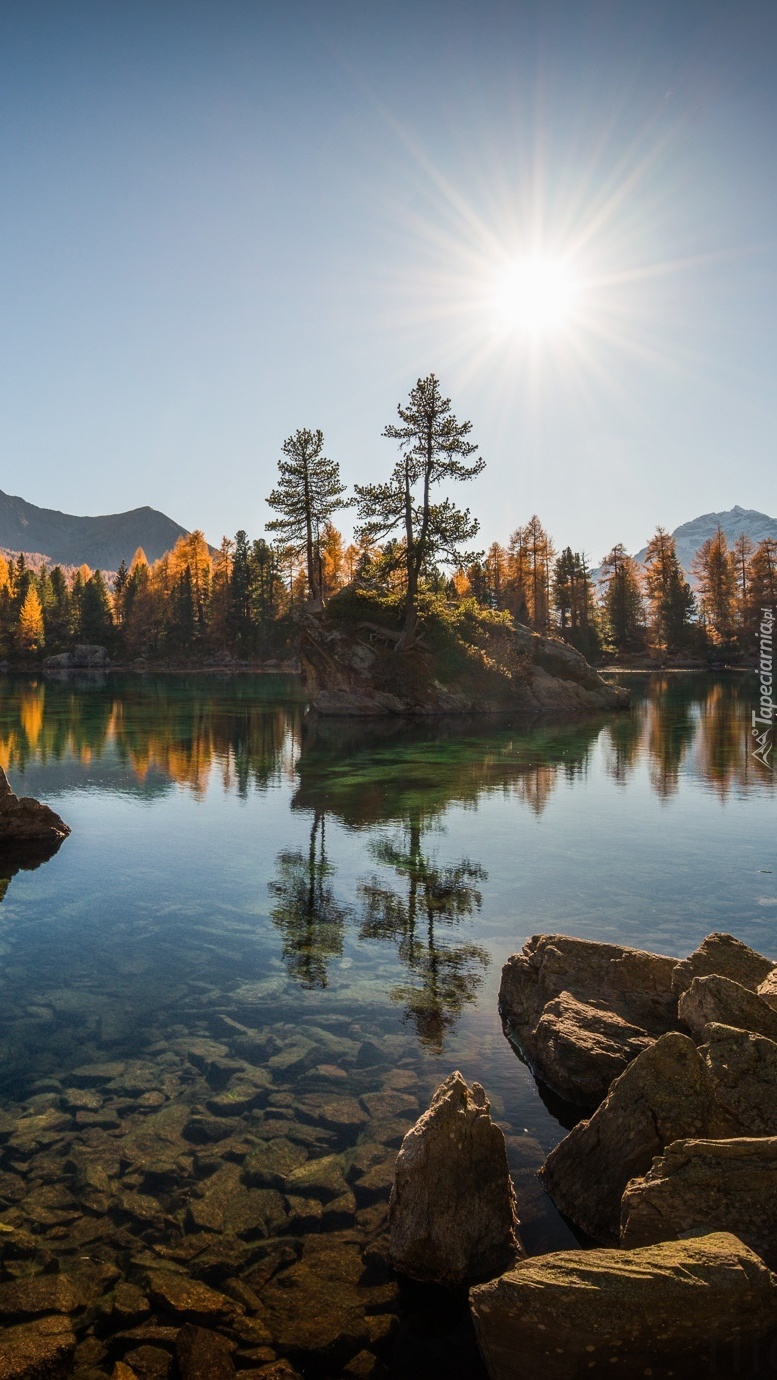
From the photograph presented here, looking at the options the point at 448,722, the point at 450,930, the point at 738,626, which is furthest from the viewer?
the point at 738,626

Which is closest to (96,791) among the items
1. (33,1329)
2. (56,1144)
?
(56,1144)

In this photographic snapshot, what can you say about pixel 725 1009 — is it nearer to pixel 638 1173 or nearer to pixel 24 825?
pixel 638 1173

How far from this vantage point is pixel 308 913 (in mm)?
14500

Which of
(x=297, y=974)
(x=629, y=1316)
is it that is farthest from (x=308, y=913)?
(x=629, y=1316)

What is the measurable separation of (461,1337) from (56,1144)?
4.21 meters

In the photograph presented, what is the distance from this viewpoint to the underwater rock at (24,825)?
19.5 meters

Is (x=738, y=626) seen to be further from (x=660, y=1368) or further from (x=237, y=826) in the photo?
(x=660, y=1368)

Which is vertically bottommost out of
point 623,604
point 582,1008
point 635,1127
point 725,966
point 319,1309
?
point 319,1309

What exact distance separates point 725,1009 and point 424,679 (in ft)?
154

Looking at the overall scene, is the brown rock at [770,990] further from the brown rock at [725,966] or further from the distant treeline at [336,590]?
the distant treeline at [336,590]

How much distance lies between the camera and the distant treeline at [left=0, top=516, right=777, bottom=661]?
104750mm

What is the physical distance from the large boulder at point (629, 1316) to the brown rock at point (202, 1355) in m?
1.72

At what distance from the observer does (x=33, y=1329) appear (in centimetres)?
525

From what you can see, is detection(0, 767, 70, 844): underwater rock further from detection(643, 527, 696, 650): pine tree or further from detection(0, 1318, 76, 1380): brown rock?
detection(643, 527, 696, 650): pine tree
